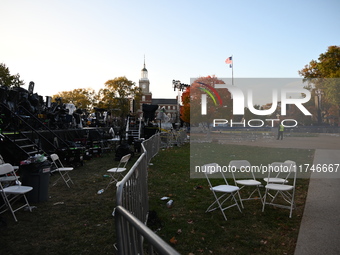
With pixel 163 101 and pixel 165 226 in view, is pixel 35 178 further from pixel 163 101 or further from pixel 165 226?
pixel 163 101

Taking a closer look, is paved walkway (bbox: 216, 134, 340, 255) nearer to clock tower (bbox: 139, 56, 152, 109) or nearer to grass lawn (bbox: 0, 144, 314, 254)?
grass lawn (bbox: 0, 144, 314, 254)

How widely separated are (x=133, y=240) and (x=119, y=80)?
186ft

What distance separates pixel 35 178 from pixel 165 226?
3430 mm

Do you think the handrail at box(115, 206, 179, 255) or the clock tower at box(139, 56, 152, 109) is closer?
the handrail at box(115, 206, 179, 255)

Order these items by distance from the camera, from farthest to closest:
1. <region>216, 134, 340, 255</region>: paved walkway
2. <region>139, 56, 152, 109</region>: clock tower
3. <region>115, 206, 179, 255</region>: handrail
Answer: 1. <region>139, 56, 152, 109</region>: clock tower
2. <region>216, 134, 340, 255</region>: paved walkway
3. <region>115, 206, 179, 255</region>: handrail

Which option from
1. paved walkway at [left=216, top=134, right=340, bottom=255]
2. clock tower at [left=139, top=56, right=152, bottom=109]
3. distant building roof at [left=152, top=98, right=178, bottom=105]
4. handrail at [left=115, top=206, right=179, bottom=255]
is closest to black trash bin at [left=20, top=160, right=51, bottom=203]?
handrail at [left=115, top=206, right=179, bottom=255]

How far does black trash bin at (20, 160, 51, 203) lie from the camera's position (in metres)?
6.39

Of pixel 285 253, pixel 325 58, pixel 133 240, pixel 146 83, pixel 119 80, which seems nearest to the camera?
pixel 133 240

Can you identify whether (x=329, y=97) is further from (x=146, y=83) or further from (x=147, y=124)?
(x=146, y=83)

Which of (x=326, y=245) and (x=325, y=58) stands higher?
(x=325, y=58)

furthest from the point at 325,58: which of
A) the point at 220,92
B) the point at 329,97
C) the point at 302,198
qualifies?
the point at 302,198

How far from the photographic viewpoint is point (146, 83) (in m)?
119

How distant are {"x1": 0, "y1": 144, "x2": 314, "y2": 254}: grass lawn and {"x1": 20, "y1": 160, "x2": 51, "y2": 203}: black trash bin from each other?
0.22 m

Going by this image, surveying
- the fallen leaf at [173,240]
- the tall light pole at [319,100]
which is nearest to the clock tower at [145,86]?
the tall light pole at [319,100]
